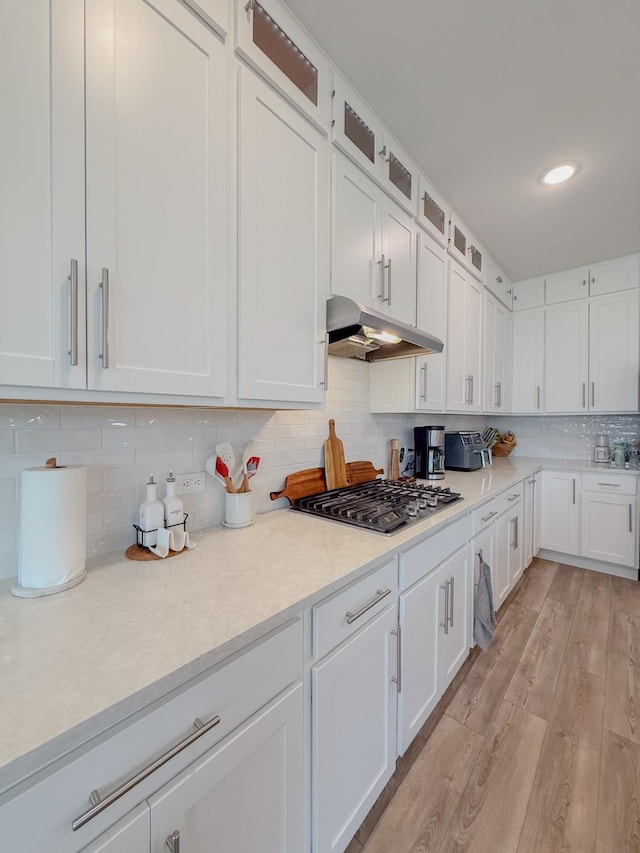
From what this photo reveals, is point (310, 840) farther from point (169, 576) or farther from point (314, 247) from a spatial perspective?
point (314, 247)

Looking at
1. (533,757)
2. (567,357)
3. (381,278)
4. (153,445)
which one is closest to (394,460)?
(381,278)

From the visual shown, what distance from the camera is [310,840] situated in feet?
2.98

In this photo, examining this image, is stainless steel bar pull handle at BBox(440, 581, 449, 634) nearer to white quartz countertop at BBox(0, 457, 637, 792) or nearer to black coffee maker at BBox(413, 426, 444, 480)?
white quartz countertop at BBox(0, 457, 637, 792)

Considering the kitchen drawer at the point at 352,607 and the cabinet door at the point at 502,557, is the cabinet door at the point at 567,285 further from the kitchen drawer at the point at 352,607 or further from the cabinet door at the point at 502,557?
the kitchen drawer at the point at 352,607

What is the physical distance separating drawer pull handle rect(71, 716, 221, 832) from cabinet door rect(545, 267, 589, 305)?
4.08 m

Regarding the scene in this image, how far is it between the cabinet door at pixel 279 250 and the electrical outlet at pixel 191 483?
404 mm

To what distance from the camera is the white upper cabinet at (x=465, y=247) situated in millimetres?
2320

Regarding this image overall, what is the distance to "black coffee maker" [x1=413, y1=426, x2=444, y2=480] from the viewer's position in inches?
93.4

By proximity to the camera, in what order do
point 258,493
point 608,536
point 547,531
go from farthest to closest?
point 547,531 < point 608,536 < point 258,493

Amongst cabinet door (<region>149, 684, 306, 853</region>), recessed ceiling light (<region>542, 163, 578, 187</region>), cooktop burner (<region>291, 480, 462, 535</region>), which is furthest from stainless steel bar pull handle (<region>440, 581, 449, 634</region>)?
recessed ceiling light (<region>542, 163, 578, 187</region>)

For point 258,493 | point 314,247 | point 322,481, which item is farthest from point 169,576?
point 314,247

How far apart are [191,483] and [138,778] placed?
812 millimetres

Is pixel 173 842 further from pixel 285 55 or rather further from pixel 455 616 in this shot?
pixel 285 55

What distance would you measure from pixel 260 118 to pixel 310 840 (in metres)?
2.04
